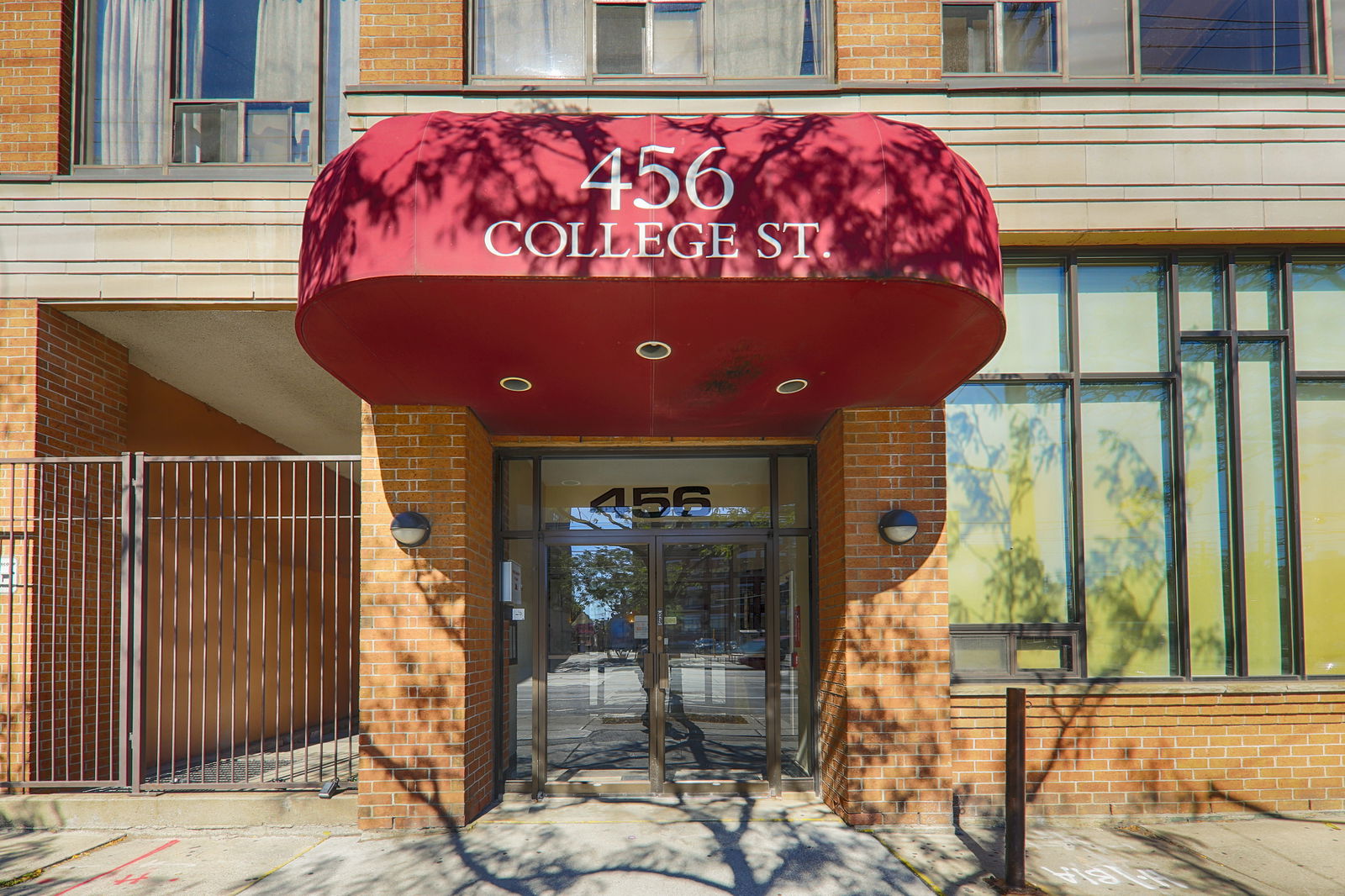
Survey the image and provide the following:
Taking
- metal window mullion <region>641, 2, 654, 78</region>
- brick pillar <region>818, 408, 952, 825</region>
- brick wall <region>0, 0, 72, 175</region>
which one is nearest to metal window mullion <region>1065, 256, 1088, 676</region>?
brick pillar <region>818, 408, 952, 825</region>

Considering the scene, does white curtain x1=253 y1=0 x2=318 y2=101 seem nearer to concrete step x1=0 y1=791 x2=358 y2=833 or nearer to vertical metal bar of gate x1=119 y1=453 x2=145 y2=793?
vertical metal bar of gate x1=119 y1=453 x2=145 y2=793

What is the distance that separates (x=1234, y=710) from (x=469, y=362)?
6334 millimetres

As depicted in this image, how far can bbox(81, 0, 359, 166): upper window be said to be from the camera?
8.21 metres

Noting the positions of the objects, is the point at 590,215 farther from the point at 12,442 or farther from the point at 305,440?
the point at 305,440

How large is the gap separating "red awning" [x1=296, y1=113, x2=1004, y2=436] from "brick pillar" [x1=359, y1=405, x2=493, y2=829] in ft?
5.22

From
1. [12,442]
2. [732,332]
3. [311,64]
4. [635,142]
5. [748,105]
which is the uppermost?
[311,64]

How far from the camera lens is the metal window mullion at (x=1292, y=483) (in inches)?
287

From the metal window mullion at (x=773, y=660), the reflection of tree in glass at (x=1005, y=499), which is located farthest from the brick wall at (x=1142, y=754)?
the metal window mullion at (x=773, y=660)

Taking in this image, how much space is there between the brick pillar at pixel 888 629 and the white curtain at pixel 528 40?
12.2 ft

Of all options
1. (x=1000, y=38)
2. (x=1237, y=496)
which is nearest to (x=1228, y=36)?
(x=1000, y=38)

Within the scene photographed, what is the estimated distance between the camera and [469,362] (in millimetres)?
6086

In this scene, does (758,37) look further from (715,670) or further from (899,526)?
(715,670)

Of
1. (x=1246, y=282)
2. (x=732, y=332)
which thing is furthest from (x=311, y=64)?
(x=1246, y=282)

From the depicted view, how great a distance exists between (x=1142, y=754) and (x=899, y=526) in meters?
2.58
